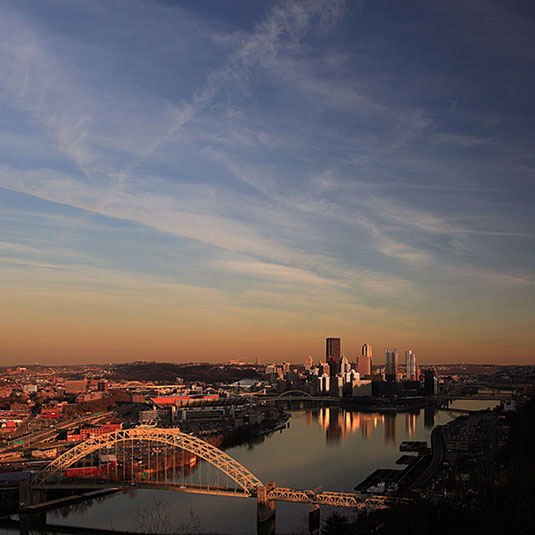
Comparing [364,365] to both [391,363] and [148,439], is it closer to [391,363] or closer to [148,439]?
[391,363]

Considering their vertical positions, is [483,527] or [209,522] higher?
[483,527]

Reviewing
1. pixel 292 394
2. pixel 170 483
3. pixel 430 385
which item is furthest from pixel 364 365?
pixel 170 483

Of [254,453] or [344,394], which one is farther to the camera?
[344,394]

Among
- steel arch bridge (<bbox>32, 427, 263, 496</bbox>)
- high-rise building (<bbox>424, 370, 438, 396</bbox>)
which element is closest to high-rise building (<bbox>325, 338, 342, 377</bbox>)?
high-rise building (<bbox>424, 370, 438, 396</bbox>)

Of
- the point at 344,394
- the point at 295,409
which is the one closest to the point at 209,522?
the point at 295,409

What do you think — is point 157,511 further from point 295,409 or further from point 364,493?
point 295,409

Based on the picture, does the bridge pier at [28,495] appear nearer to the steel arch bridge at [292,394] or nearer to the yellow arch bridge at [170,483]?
the yellow arch bridge at [170,483]

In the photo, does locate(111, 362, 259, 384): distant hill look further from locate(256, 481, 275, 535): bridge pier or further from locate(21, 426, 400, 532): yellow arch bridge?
locate(256, 481, 275, 535): bridge pier
